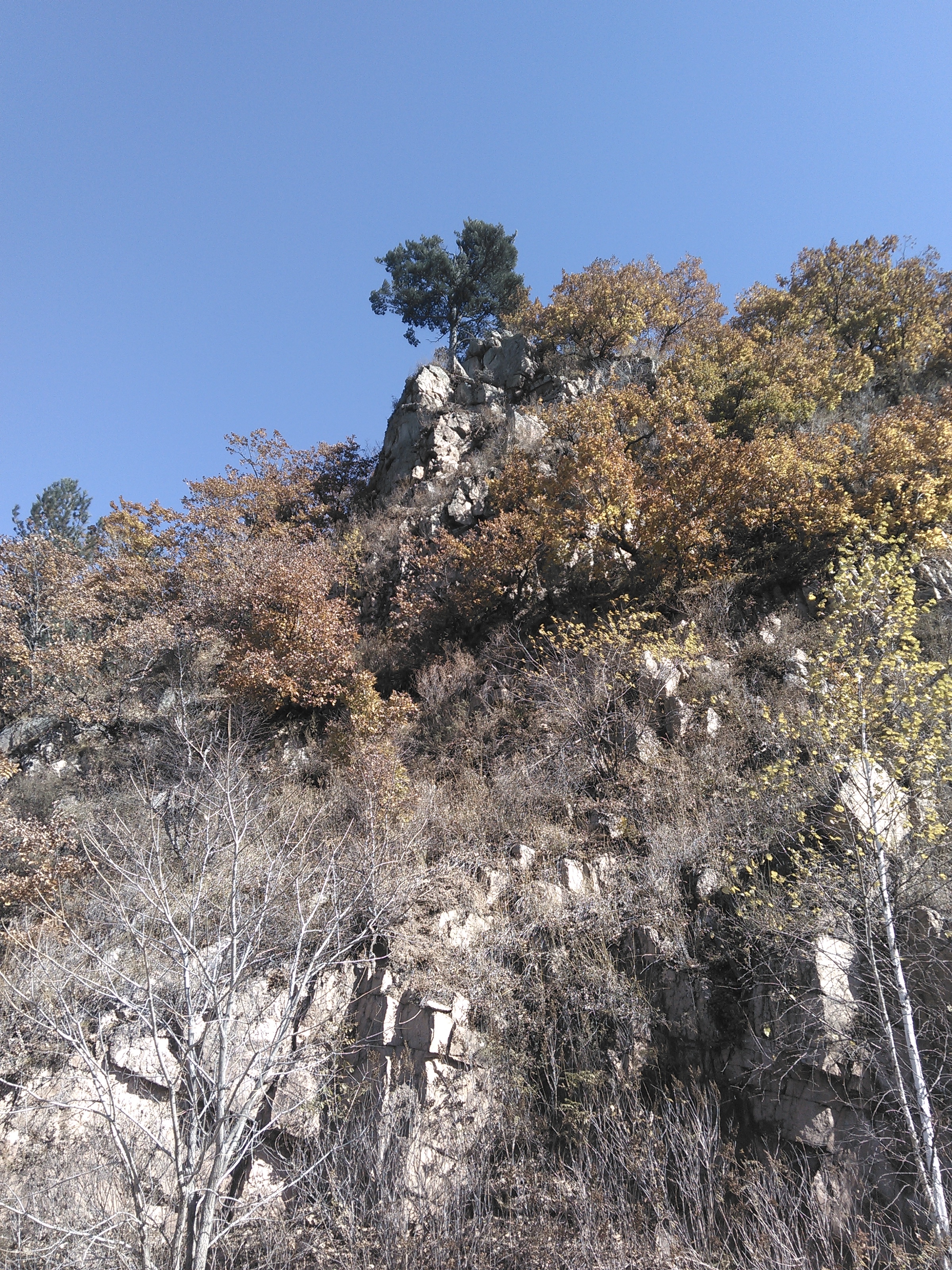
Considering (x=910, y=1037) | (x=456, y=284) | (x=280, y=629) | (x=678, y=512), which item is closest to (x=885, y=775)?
(x=910, y=1037)

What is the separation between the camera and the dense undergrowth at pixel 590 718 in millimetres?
5941

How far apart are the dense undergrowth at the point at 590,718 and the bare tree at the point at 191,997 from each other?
1.10 ft

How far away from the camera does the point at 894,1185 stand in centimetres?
525

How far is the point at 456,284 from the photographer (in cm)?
2719

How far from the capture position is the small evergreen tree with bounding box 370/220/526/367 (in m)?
26.9

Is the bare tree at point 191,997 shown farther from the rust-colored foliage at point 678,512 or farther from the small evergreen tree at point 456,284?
the small evergreen tree at point 456,284

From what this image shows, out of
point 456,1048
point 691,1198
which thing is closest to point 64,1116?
point 456,1048

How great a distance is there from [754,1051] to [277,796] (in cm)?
886

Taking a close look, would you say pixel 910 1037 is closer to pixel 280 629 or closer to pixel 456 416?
pixel 280 629

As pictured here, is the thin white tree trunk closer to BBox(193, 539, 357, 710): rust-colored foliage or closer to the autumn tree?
BBox(193, 539, 357, 710): rust-colored foliage

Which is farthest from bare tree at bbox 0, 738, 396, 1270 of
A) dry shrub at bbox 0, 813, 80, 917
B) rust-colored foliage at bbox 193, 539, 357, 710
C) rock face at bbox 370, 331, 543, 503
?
rock face at bbox 370, 331, 543, 503

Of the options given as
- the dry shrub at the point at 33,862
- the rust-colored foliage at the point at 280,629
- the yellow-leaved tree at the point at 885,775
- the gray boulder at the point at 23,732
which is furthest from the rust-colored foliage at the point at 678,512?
the gray boulder at the point at 23,732

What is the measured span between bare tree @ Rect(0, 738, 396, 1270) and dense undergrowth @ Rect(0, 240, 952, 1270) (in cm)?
33

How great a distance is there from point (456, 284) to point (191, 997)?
28.7m
